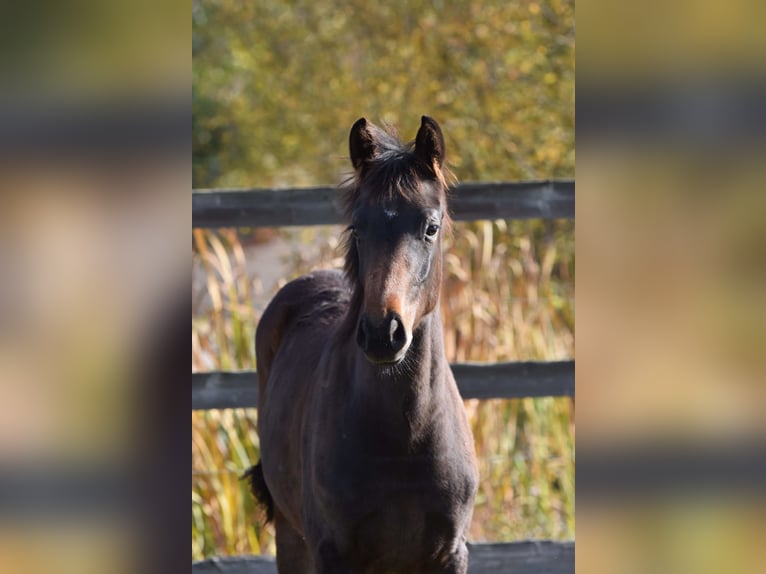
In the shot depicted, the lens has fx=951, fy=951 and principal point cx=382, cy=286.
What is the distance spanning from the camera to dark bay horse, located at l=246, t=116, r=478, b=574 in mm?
2709

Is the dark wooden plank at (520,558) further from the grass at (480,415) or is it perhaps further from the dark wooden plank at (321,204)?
the dark wooden plank at (321,204)

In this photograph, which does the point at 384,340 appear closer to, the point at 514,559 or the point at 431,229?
the point at 431,229

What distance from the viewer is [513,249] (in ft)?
21.2

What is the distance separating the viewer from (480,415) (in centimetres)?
538

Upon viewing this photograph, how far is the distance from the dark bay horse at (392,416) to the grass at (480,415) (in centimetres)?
211

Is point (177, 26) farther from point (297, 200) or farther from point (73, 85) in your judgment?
point (297, 200)

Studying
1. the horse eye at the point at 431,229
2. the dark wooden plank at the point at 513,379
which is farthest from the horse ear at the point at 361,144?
the dark wooden plank at the point at 513,379

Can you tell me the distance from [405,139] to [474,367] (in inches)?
144

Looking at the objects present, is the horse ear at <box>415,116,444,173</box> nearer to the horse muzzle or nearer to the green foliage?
the horse muzzle

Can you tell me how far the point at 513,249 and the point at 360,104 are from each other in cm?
279

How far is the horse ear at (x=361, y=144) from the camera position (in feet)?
9.85

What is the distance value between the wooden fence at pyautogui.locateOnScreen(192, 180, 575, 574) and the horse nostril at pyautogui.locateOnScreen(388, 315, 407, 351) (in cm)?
192

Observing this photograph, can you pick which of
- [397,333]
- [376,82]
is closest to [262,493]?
[397,333]

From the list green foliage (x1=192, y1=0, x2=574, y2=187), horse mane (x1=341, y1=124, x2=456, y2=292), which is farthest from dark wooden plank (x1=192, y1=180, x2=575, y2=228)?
green foliage (x1=192, y1=0, x2=574, y2=187)
